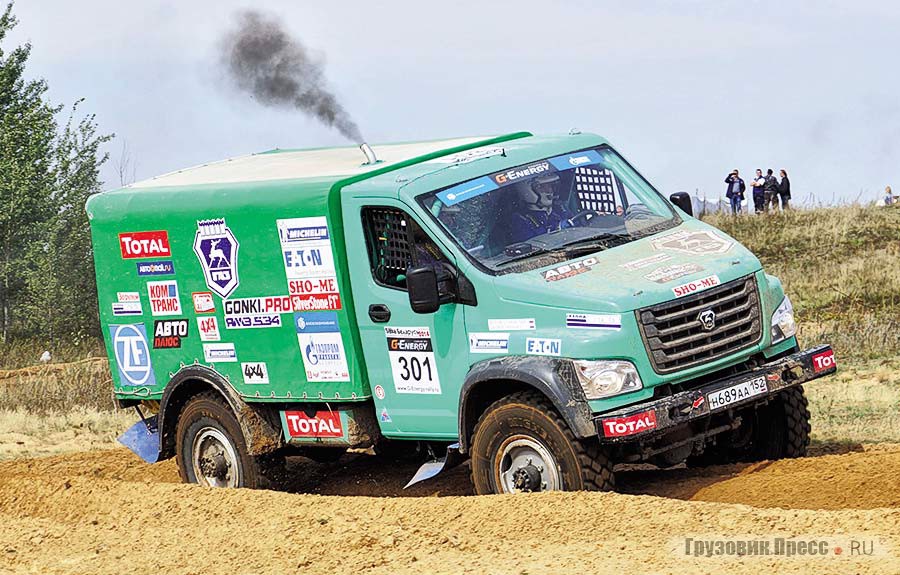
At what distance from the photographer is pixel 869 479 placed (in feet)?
30.0

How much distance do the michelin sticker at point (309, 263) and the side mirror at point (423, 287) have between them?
96 cm

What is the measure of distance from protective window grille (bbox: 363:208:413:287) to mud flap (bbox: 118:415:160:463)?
3.31 meters

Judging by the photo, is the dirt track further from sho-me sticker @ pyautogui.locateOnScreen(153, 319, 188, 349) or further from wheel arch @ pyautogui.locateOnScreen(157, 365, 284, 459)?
sho-me sticker @ pyautogui.locateOnScreen(153, 319, 188, 349)

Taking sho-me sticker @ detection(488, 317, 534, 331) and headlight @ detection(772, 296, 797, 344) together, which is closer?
sho-me sticker @ detection(488, 317, 534, 331)

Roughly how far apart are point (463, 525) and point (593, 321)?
157 centimetres

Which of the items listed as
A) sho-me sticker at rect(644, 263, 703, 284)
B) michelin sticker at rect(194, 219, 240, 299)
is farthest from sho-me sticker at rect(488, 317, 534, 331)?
michelin sticker at rect(194, 219, 240, 299)

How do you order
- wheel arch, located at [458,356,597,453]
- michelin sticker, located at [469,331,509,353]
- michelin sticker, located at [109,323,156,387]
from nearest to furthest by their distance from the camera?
wheel arch, located at [458,356,597,453]
michelin sticker, located at [469,331,509,353]
michelin sticker, located at [109,323,156,387]

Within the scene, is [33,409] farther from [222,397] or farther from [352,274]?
[352,274]

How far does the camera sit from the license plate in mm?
9109

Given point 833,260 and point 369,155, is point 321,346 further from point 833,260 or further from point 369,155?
point 833,260

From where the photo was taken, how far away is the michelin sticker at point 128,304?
1192cm

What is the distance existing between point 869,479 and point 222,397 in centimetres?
528

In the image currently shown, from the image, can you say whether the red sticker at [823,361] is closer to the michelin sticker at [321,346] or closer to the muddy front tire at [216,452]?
the michelin sticker at [321,346]

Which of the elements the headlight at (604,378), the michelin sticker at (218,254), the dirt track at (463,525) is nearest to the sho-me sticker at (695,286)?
the headlight at (604,378)
